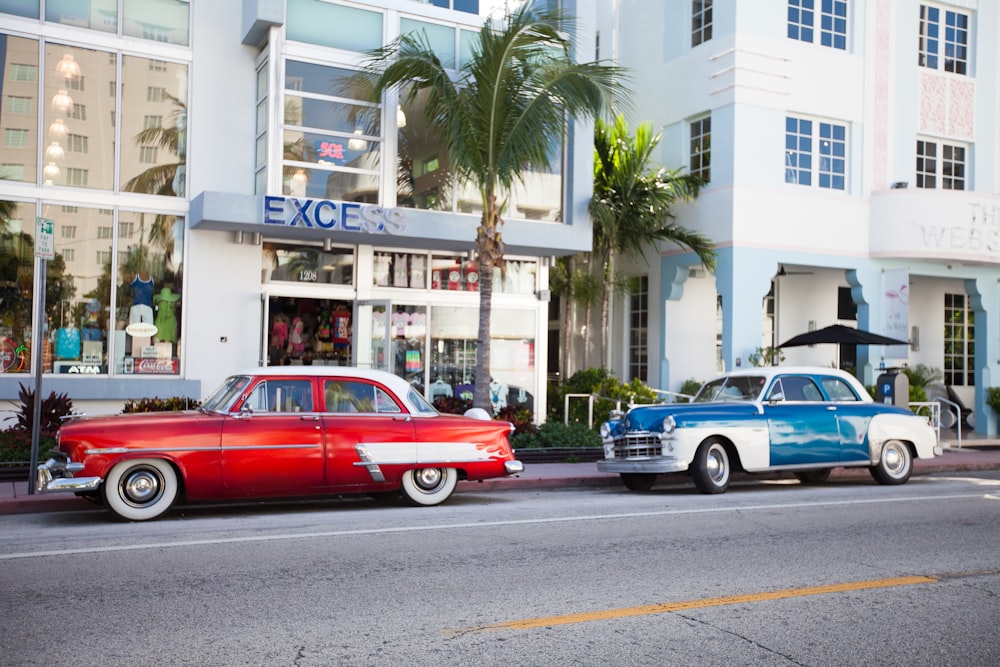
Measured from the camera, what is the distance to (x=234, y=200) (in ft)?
53.4

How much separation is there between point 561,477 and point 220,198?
23.5 ft

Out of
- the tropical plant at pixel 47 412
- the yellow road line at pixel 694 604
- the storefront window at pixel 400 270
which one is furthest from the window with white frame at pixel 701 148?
the yellow road line at pixel 694 604

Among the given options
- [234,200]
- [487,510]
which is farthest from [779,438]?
[234,200]

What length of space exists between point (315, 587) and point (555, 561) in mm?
2045

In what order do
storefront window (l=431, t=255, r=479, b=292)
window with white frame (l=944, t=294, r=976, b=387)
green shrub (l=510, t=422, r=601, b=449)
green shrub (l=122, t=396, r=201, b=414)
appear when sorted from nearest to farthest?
green shrub (l=122, t=396, r=201, b=414) < green shrub (l=510, t=422, r=601, b=449) < storefront window (l=431, t=255, r=479, b=292) < window with white frame (l=944, t=294, r=976, b=387)

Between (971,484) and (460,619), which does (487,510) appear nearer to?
(460,619)

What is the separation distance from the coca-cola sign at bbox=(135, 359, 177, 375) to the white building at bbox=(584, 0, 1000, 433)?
457 inches

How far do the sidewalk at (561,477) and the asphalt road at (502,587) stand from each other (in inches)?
15.3

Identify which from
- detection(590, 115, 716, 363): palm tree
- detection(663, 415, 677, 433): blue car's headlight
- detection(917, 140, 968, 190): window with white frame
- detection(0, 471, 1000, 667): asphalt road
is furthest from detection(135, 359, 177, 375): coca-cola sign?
detection(917, 140, 968, 190): window with white frame

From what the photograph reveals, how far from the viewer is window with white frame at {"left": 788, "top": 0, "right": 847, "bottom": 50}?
22.9m

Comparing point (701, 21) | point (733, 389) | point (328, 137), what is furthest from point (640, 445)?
point (701, 21)

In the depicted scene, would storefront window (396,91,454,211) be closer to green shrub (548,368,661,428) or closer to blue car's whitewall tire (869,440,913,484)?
green shrub (548,368,661,428)

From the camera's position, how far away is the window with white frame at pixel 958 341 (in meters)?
27.8

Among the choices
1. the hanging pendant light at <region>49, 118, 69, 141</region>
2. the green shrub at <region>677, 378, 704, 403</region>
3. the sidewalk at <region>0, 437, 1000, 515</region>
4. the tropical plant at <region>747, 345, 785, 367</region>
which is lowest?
the sidewalk at <region>0, 437, 1000, 515</region>
